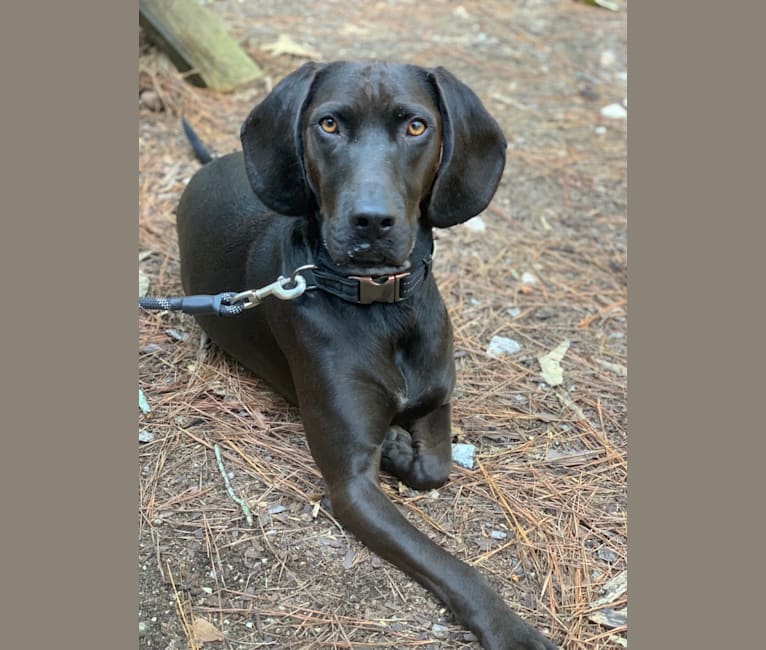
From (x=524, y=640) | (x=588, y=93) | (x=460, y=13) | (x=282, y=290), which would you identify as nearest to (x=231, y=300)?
(x=282, y=290)

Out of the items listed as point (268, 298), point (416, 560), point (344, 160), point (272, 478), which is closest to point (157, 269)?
point (268, 298)

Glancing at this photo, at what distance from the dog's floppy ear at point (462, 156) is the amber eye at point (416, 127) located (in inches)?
6.1

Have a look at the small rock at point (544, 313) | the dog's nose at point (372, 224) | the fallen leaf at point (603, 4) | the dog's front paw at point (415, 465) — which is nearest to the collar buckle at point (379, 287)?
the dog's nose at point (372, 224)

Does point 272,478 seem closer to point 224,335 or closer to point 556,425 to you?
point 224,335

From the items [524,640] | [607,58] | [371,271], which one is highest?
[371,271]

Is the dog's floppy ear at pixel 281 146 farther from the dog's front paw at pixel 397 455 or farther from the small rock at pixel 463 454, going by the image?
the small rock at pixel 463 454

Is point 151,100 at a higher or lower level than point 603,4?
lower

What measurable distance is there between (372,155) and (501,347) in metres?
1.72

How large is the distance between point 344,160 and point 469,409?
4.86 feet

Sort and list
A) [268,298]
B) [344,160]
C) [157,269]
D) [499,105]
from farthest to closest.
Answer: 1. [499,105]
2. [157,269]
3. [268,298]
4. [344,160]

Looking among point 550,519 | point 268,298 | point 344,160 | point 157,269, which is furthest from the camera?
point 157,269

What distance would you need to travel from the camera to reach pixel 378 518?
122 inches

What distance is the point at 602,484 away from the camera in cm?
358

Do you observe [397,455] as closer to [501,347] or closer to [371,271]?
[371,271]
